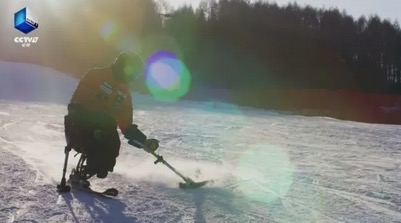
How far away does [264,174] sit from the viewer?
731 centimetres

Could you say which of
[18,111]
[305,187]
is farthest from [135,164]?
[18,111]

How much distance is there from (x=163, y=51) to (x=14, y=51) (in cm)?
1251

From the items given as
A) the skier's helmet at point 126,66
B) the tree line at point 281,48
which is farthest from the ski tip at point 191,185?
the tree line at point 281,48

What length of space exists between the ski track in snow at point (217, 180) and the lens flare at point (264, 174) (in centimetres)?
1

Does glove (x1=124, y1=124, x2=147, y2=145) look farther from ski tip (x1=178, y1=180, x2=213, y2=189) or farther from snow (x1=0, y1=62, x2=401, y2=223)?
ski tip (x1=178, y1=180, x2=213, y2=189)

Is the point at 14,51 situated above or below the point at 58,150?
above

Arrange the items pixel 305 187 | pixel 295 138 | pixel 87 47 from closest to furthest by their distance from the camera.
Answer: pixel 305 187 < pixel 295 138 < pixel 87 47

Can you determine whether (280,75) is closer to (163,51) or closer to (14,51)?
(163,51)

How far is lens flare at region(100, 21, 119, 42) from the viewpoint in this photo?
44744mm

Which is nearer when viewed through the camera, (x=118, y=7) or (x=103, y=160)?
(x=103, y=160)

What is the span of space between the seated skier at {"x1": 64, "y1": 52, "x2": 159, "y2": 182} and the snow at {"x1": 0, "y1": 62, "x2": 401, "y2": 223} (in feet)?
1.27

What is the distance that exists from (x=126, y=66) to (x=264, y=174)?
287 cm

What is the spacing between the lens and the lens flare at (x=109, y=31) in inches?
1762

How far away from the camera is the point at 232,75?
49094mm
